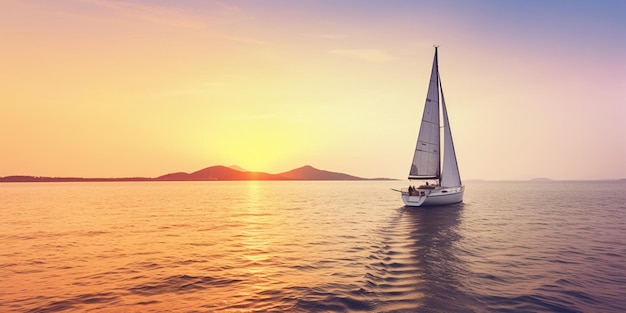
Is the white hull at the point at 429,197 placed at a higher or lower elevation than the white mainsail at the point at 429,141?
lower

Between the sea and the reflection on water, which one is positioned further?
the sea

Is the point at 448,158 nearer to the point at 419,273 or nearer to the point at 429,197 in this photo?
the point at 429,197

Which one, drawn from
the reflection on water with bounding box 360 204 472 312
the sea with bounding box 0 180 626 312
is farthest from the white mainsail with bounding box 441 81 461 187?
the reflection on water with bounding box 360 204 472 312

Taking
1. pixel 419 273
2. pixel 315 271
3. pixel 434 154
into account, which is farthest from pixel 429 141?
pixel 315 271

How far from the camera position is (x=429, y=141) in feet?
168

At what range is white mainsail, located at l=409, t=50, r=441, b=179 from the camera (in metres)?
50.9

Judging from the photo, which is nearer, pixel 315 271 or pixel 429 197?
pixel 315 271

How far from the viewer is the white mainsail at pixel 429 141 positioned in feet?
167

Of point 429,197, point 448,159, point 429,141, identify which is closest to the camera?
point 429,197

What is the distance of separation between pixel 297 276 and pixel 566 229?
30.7 meters

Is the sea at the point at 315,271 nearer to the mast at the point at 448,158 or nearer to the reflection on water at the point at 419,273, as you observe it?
the reflection on water at the point at 419,273

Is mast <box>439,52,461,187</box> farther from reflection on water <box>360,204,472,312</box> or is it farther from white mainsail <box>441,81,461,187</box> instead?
reflection on water <box>360,204,472,312</box>

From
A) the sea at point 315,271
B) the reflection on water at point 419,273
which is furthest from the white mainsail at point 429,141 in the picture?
the reflection on water at point 419,273

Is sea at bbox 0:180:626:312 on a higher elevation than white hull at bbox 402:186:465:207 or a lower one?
lower
